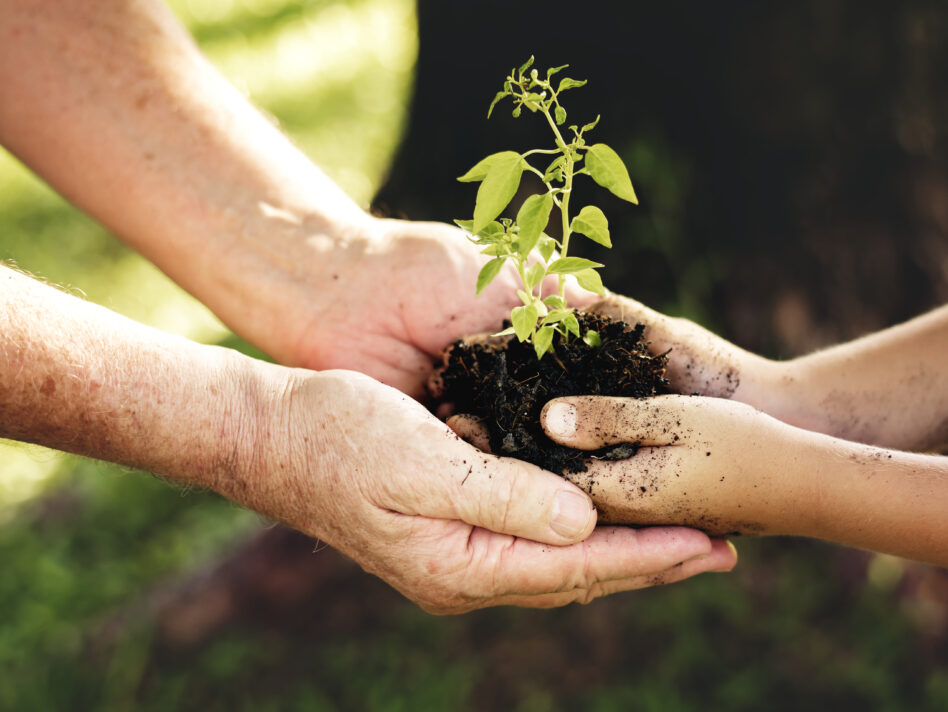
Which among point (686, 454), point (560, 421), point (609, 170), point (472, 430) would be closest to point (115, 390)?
point (472, 430)

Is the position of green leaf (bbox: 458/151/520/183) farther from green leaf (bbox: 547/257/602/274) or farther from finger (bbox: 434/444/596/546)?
finger (bbox: 434/444/596/546)

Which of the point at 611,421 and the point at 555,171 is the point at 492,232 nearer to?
the point at 555,171

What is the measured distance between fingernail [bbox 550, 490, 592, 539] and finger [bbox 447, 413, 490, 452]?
30 cm

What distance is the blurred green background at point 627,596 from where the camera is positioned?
10.4 ft

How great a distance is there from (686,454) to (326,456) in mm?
1030

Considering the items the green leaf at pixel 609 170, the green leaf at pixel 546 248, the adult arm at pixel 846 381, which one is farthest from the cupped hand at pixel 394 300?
the green leaf at pixel 609 170

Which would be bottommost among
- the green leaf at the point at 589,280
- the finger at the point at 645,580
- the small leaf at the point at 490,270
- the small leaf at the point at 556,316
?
the finger at the point at 645,580

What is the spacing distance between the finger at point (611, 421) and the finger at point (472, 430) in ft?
0.78

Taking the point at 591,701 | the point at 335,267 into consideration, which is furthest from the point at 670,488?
the point at 591,701

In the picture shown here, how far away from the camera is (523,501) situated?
78.2 inches

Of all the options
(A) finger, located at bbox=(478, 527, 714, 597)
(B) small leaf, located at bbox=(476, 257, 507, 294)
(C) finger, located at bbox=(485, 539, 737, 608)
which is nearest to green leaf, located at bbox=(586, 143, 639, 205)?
(B) small leaf, located at bbox=(476, 257, 507, 294)

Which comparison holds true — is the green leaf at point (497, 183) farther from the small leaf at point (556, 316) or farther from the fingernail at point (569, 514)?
the fingernail at point (569, 514)

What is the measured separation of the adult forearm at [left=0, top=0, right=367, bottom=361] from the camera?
2574 millimetres

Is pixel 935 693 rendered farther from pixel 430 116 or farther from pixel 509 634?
pixel 430 116
